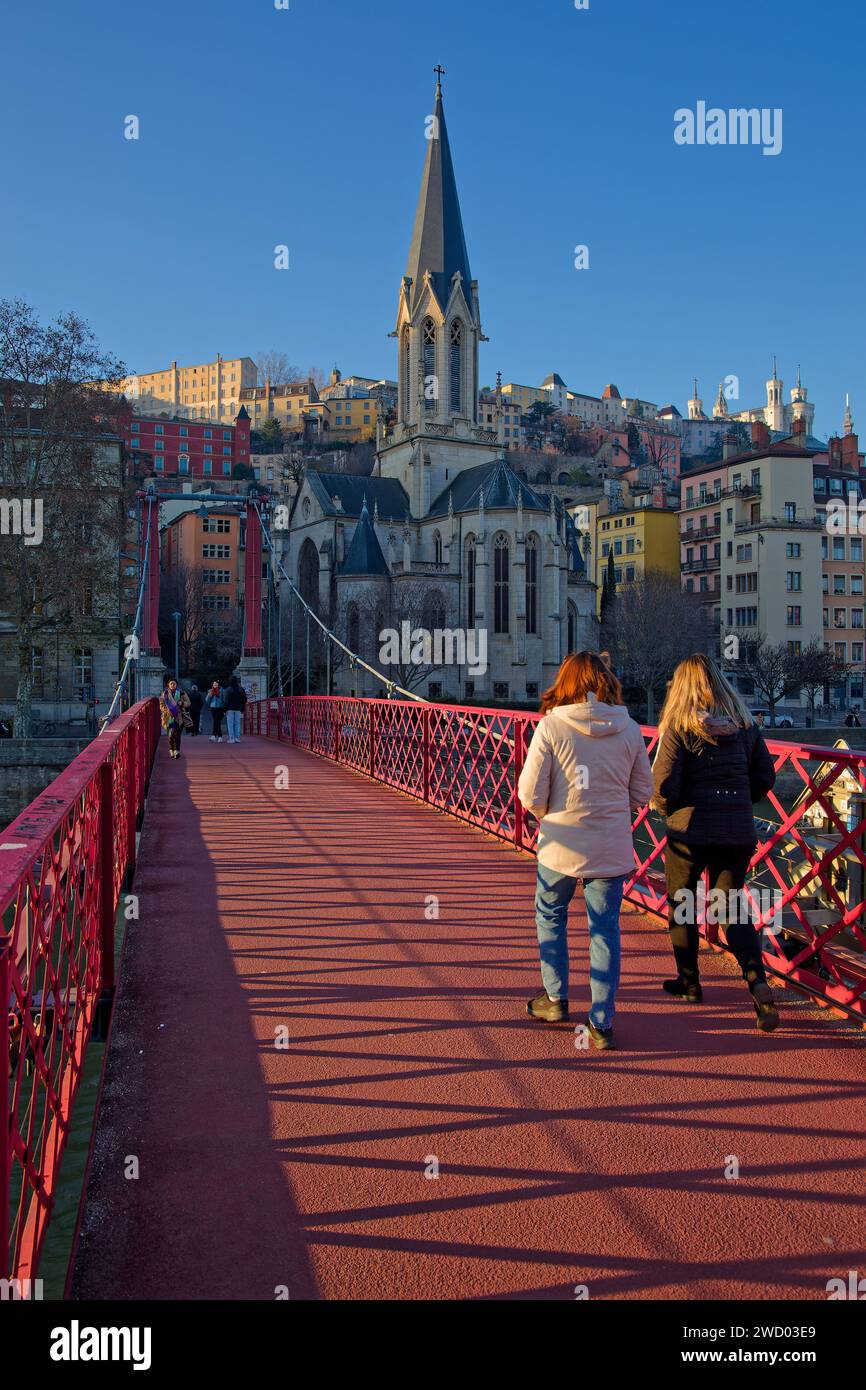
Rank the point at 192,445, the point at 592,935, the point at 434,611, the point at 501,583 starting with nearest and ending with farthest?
the point at 592,935 < the point at 434,611 < the point at 501,583 < the point at 192,445

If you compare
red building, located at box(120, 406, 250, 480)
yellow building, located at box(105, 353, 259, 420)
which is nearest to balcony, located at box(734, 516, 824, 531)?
red building, located at box(120, 406, 250, 480)

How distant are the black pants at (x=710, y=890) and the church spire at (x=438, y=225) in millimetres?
60636

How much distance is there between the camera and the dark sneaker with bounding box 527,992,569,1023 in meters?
4.72

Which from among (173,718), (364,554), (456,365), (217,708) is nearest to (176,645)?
(364,554)

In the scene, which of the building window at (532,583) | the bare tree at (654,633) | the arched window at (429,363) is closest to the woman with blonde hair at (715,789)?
the bare tree at (654,633)

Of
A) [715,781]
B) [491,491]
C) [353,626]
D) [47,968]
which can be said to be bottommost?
[47,968]

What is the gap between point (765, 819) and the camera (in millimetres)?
11258

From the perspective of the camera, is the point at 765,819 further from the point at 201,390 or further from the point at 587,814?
the point at 201,390

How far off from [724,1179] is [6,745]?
31.2 m

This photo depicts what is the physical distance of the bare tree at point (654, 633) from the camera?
51.2 metres

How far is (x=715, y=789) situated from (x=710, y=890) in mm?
581

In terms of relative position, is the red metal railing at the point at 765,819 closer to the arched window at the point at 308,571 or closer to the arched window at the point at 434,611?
the arched window at the point at 434,611
